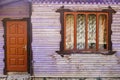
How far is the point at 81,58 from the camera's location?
43.2ft

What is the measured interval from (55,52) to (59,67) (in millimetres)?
637

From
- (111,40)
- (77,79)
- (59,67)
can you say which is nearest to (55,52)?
(59,67)

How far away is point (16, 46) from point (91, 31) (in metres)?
3.43

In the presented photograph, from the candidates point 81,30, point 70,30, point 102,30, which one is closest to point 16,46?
point 70,30

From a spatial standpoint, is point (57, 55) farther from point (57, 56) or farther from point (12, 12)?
point (12, 12)

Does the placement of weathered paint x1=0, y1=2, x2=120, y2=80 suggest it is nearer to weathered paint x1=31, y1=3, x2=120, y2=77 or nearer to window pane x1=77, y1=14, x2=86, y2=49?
weathered paint x1=31, y1=3, x2=120, y2=77

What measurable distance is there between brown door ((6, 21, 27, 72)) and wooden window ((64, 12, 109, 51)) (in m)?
2.12

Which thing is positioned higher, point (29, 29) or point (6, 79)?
point (29, 29)

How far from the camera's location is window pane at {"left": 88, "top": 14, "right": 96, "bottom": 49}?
13195 mm

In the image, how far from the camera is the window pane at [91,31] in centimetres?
1320

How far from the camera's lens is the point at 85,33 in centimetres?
1317

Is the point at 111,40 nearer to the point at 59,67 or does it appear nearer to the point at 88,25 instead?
the point at 88,25

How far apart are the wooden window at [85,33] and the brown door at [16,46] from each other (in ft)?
6.94

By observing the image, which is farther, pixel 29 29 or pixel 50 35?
pixel 29 29
